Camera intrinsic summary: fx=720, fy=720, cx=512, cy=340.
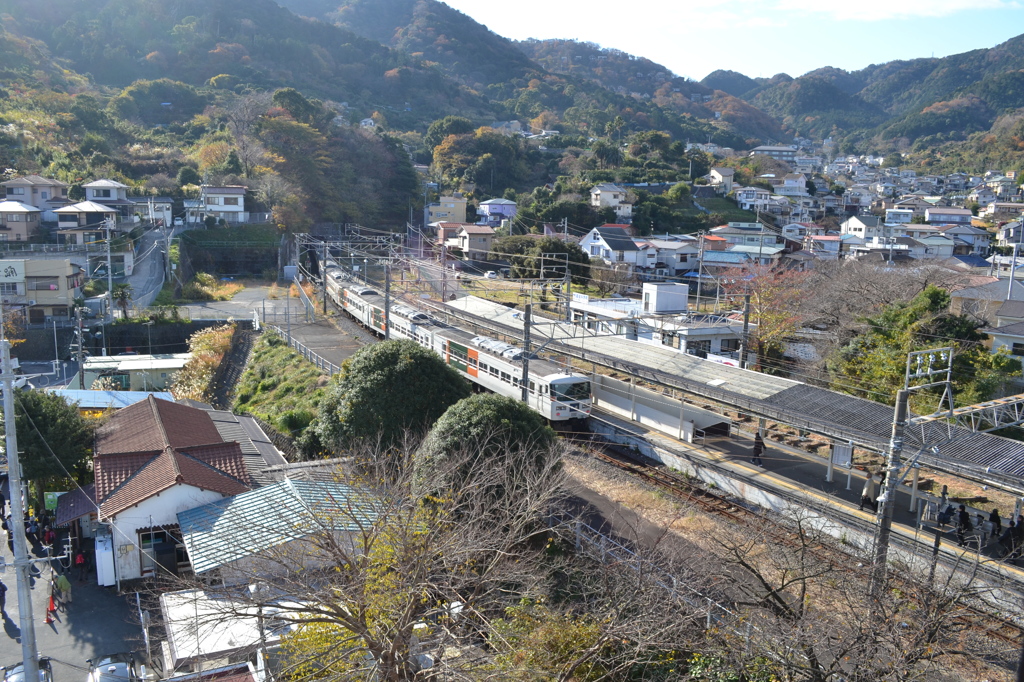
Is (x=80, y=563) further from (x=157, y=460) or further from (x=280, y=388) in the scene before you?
(x=280, y=388)

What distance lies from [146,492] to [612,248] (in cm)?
2915

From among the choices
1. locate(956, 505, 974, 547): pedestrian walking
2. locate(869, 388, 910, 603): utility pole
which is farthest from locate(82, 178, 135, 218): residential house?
locate(869, 388, 910, 603): utility pole

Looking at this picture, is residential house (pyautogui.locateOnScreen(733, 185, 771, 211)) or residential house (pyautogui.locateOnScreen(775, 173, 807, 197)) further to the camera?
residential house (pyautogui.locateOnScreen(775, 173, 807, 197))

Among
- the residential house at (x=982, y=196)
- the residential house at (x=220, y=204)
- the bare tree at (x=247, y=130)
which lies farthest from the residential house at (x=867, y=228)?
the bare tree at (x=247, y=130)

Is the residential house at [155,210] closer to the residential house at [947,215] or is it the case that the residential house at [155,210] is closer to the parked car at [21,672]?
the parked car at [21,672]

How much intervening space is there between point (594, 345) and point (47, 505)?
11.9 metres

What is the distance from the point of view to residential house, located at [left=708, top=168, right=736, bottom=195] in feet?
180

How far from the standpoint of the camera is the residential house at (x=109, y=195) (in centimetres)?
3512

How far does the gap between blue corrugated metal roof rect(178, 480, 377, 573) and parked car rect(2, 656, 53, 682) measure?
173 centimetres

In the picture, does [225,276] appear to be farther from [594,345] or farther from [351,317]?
[594,345]

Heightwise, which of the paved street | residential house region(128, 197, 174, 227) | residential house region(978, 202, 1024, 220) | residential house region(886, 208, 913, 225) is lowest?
the paved street

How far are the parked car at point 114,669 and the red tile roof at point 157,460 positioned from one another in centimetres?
246

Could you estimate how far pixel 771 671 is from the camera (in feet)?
20.8

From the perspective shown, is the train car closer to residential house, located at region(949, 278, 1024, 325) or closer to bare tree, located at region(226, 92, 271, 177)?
residential house, located at region(949, 278, 1024, 325)
